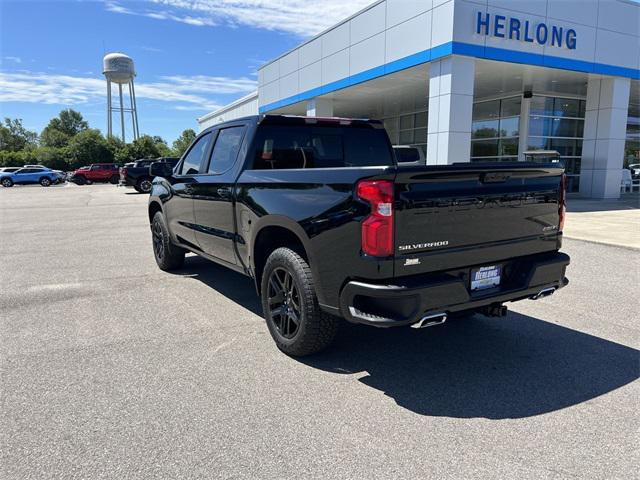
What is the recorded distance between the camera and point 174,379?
3.56m

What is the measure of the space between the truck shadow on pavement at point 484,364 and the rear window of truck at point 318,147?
1.72m

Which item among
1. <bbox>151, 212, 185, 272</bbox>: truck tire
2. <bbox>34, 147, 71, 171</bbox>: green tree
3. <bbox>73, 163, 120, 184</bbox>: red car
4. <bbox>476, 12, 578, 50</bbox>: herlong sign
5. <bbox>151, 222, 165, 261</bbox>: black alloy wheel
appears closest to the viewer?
<bbox>151, 212, 185, 272</bbox>: truck tire

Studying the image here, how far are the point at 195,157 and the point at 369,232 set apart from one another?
3.50 meters

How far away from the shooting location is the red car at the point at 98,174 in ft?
133

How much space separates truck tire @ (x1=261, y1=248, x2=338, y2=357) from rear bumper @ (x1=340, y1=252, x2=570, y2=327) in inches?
15.4

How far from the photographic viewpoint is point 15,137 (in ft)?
361

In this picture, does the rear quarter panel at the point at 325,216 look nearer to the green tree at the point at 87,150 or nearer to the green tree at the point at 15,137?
the green tree at the point at 87,150

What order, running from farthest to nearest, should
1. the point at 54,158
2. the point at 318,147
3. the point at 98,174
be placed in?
1. the point at 54,158
2. the point at 98,174
3. the point at 318,147

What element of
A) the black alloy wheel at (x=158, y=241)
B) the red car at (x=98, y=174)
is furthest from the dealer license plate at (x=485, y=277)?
the red car at (x=98, y=174)

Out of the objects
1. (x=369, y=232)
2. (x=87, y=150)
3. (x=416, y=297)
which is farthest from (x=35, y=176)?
(x=416, y=297)

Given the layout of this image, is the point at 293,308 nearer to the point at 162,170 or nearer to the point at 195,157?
the point at 195,157

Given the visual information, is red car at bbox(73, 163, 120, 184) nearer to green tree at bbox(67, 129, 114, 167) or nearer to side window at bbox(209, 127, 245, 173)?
green tree at bbox(67, 129, 114, 167)

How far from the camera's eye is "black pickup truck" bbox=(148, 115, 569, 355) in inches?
120

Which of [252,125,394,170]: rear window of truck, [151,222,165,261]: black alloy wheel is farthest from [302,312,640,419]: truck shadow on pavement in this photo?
[151,222,165,261]: black alloy wheel
